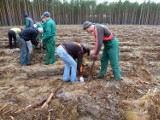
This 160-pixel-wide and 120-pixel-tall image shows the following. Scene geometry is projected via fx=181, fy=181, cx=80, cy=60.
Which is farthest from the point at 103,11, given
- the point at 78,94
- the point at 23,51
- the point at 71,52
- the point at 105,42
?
the point at 78,94

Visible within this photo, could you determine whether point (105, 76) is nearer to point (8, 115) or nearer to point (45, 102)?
point (45, 102)

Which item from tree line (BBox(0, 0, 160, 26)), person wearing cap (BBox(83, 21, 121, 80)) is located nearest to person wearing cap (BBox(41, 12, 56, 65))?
person wearing cap (BBox(83, 21, 121, 80))

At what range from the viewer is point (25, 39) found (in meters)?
6.67

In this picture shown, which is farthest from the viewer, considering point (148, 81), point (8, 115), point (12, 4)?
point (12, 4)

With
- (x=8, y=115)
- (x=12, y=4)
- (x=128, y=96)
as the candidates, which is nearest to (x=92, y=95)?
(x=128, y=96)

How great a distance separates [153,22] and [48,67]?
3331cm

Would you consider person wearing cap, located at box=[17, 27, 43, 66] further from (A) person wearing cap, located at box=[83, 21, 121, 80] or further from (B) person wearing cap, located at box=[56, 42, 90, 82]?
(A) person wearing cap, located at box=[83, 21, 121, 80]

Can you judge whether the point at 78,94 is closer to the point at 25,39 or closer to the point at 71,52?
the point at 71,52

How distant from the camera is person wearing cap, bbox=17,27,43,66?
659 cm

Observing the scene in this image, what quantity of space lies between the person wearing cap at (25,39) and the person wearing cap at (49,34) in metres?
0.47

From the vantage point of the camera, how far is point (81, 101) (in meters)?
4.10

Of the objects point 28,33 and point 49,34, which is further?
point 28,33

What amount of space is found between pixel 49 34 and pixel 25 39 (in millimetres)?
966

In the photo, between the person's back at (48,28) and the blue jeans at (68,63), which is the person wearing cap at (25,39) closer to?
the person's back at (48,28)
